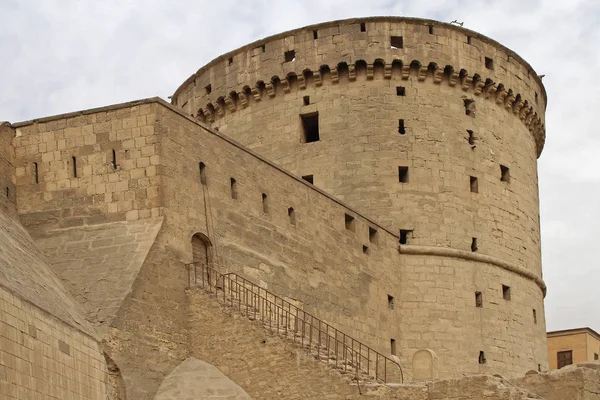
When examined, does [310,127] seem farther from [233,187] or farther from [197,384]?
[197,384]

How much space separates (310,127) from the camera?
86.2ft

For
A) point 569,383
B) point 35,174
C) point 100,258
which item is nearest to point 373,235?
point 35,174

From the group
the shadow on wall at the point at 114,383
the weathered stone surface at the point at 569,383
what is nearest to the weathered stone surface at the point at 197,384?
the shadow on wall at the point at 114,383

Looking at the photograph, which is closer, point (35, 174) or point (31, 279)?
point (31, 279)

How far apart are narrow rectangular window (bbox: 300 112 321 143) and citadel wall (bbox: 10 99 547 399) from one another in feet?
9.66

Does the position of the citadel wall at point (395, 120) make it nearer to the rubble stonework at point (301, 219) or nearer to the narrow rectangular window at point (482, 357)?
the rubble stonework at point (301, 219)

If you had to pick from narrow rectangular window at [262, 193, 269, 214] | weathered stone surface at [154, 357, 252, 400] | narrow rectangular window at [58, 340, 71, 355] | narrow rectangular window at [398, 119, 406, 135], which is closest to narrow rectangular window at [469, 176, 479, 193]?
narrow rectangular window at [398, 119, 406, 135]

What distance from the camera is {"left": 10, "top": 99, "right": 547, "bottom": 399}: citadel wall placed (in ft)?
56.4

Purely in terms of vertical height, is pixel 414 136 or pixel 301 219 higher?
pixel 414 136

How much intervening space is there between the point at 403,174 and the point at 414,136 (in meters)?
0.82

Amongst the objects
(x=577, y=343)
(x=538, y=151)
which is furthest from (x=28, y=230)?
(x=577, y=343)

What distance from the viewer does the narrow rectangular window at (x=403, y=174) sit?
25.3 meters

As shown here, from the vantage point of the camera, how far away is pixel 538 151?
2938cm

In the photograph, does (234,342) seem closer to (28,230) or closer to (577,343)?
(28,230)
